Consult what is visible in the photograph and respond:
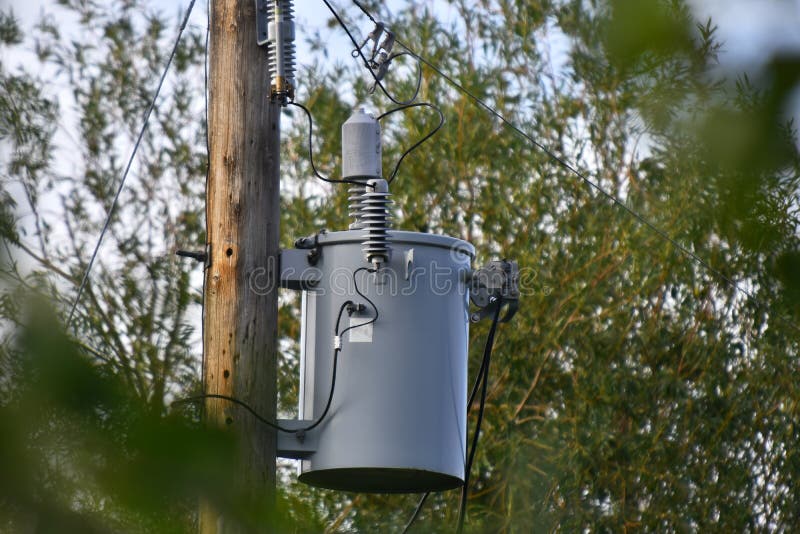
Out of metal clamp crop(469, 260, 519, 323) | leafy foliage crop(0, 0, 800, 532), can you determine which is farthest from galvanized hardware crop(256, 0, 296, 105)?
leafy foliage crop(0, 0, 800, 532)

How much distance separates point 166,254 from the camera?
11289 millimetres

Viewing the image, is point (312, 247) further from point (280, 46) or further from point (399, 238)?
point (280, 46)

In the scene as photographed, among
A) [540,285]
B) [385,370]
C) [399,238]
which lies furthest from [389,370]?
[540,285]

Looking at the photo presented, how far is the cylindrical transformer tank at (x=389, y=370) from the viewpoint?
191 inches

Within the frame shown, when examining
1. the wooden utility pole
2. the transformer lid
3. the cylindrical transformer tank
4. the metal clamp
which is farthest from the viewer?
the metal clamp

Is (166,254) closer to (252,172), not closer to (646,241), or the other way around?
(646,241)

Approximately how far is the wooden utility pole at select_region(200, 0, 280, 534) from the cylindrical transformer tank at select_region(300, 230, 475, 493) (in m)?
0.23

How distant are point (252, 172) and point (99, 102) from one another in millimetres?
7849

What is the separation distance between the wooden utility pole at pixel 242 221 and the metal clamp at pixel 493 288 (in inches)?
33.9

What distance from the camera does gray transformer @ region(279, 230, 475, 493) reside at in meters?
4.86

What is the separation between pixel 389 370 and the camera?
4914 mm

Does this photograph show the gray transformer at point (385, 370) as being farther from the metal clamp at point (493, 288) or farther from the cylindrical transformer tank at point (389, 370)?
the metal clamp at point (493, 288)

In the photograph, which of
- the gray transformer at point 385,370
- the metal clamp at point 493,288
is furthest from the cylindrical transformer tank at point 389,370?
the metal clamp at point 493,288

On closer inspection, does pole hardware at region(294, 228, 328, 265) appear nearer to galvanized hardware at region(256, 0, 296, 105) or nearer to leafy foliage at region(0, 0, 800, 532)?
galvanized hardware at region(256, 0, 296, 105)
